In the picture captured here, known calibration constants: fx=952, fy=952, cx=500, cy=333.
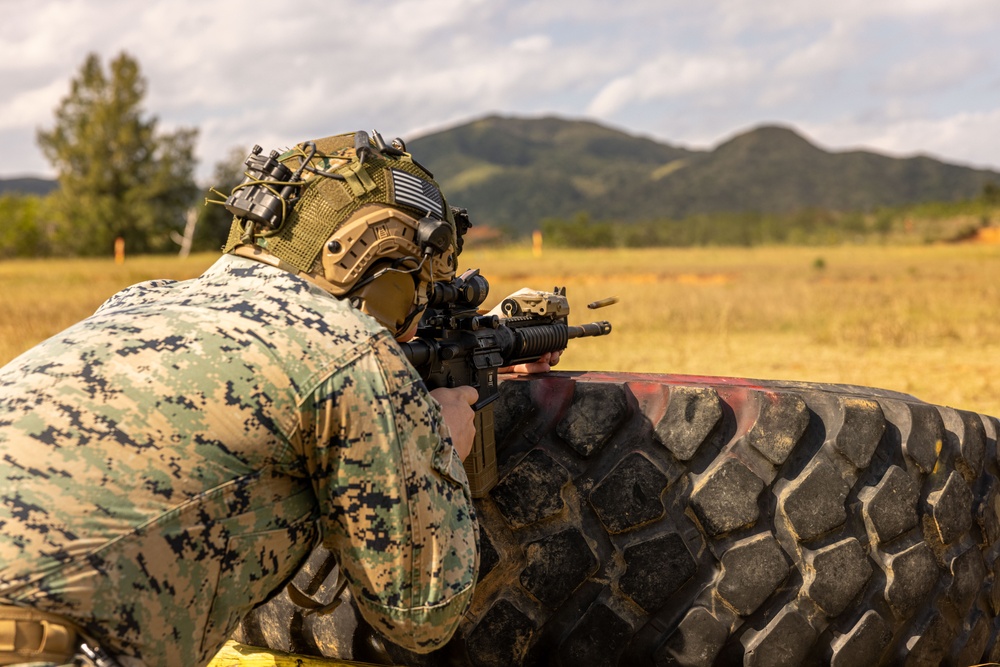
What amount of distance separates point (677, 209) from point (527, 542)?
522 feet

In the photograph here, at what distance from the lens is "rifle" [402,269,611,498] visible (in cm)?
273

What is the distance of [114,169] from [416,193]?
6434cm

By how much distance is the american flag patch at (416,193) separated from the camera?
2299mm

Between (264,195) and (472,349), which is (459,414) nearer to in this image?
(472,349)

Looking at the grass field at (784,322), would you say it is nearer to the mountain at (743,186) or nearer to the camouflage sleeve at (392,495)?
the camouflage sleeve at (392,495)

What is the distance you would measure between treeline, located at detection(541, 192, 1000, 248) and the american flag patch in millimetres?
49535

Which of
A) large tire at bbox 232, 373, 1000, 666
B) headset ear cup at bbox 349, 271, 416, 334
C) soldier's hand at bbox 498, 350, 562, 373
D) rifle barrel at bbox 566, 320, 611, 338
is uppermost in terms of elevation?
headset ear cup at bbox 349, 271, 416, 334

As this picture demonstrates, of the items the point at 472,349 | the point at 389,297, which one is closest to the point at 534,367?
the point at 472,349

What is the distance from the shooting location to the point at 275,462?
200 centimetres

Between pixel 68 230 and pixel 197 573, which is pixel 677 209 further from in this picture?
pixel 197 573

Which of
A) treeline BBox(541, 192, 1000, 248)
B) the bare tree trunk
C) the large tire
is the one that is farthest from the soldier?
the bare tree trunk

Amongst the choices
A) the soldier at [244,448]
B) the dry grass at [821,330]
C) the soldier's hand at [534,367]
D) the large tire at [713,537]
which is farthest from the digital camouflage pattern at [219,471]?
the dry grass at [821,330]

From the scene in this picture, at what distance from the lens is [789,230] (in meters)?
60.4

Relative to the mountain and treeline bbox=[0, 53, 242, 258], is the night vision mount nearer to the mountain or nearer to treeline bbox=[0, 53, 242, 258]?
treeline bbox=[0, 53, 242, 258]
